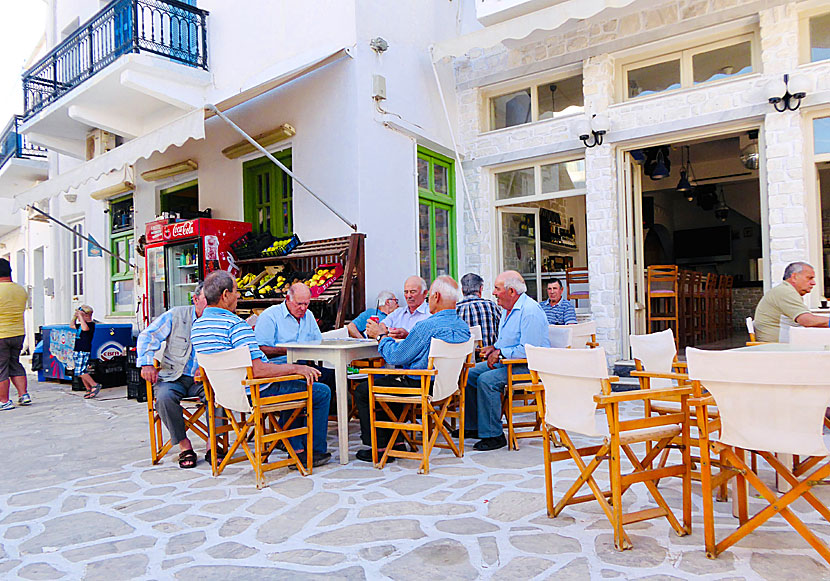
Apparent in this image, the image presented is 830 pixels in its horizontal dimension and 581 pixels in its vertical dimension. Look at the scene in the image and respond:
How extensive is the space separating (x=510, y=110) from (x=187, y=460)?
6229 millimetres

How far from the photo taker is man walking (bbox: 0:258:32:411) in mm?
7344

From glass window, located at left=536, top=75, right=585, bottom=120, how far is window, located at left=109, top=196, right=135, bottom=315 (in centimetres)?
715

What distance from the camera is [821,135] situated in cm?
611

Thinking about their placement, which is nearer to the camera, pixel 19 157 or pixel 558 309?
pixel 558 309

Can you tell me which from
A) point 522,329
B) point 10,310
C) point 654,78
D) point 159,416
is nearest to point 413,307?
point 522,329

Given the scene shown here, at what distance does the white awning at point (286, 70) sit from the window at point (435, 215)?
169cm

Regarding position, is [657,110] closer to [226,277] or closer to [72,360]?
[226,277]

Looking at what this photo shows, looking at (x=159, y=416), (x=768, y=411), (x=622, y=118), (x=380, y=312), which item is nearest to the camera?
(x=768, y=411)

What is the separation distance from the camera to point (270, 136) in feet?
25.5

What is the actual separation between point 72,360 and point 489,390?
729 cm

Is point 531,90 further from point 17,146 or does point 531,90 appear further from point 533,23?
point 17,146

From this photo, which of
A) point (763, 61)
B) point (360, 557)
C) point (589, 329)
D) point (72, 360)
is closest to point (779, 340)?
point (589, 329)

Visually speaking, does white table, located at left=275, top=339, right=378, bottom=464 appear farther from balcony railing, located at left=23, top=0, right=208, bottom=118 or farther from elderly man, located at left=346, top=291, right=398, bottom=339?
balcony railing, located at left=23, top=0, right=208, bottom=118

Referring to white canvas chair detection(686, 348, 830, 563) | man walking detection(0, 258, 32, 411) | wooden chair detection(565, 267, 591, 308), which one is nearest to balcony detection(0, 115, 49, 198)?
man walking detection(0, 258, 32, 411)
